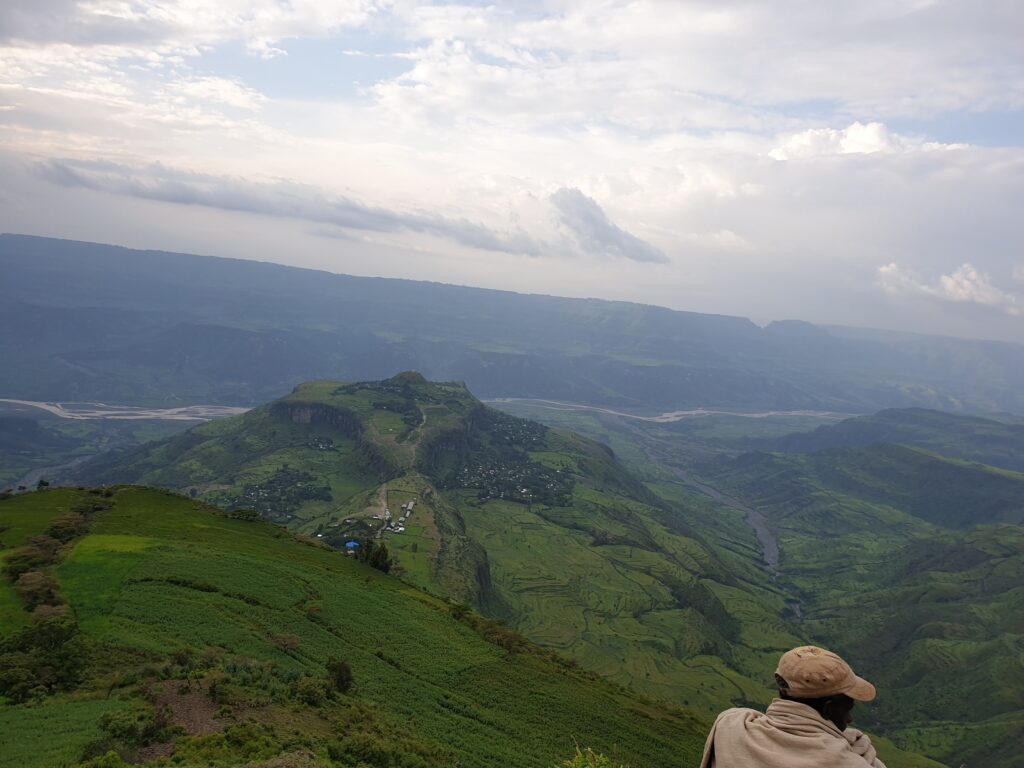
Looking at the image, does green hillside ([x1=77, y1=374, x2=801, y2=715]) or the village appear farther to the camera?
the village

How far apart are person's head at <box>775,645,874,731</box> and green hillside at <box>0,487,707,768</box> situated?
28145mm

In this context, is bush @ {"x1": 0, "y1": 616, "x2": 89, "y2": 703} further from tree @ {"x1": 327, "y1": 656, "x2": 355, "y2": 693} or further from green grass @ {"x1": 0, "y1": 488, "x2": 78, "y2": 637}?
tree @ {"x1": 327, "y1": 656, "x2": 355, "y2": 693}

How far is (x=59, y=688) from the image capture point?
122 feet

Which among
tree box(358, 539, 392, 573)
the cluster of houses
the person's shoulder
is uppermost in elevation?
the person's shoulder

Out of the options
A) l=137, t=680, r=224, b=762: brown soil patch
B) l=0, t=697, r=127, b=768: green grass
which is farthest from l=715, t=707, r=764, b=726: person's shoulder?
l=137, t=680, r=224, b=762: brown soil patch

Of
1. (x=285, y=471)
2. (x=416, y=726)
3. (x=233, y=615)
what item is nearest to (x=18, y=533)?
(x=233, y=615)

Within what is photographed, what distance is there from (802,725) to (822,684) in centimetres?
63

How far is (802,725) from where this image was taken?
736cm

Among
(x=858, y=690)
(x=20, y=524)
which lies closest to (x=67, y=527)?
(x=20, y=524)

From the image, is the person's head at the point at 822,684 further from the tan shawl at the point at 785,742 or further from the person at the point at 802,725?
the tan shawl at the point at 785,742

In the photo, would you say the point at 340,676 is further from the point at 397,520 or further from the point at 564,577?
the point at 564,577

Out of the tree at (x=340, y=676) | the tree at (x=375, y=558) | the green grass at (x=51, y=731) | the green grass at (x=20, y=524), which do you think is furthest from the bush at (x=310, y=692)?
the tree at (x=375, y=558)

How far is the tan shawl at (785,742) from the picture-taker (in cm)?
688

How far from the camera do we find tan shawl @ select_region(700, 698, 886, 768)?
688 cm
